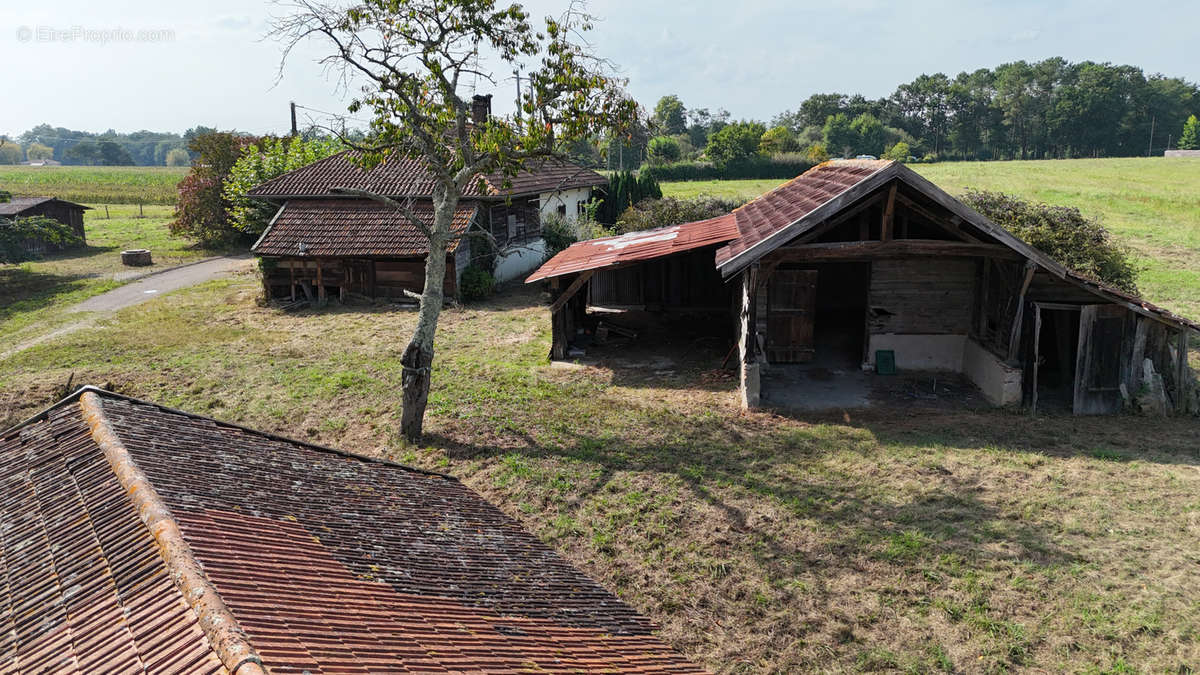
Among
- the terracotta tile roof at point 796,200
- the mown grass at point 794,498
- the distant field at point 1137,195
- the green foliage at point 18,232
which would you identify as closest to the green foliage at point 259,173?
the green foliage at point 18,232

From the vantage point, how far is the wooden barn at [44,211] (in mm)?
34594

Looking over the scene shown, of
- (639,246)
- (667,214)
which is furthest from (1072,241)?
(667,214)

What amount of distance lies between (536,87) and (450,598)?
29.6 feet

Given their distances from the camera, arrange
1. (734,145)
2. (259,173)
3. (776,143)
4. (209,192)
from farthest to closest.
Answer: (776,143), (734,145), (209,192), (259,173)

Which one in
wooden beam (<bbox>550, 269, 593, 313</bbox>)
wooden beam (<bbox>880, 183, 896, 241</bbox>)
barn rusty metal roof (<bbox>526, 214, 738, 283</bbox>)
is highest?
wooden beam (<bbox>880, 183, 896, 241</bbox>)

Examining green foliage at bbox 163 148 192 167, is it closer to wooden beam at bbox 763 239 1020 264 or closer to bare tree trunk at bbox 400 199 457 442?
bare tree trunk at bbox 400 199 457 442

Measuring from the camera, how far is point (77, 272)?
100ft

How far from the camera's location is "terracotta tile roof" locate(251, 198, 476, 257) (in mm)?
23906

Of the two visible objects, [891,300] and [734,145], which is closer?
[891,300]

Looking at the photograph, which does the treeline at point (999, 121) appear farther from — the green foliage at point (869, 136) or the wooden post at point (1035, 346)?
the wooden post at point (1035, 346)

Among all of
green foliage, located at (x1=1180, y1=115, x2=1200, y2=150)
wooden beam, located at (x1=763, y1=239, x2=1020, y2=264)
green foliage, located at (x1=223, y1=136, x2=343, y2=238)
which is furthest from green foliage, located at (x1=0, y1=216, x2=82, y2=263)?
green foliage, located at (x1=1180, y1=115, x2=1200, y2=150)

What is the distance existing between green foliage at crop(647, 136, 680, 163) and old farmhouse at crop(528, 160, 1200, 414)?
192 feet

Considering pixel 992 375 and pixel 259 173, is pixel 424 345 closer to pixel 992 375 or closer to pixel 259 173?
pixel 992 375

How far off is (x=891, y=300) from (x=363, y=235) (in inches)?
634
